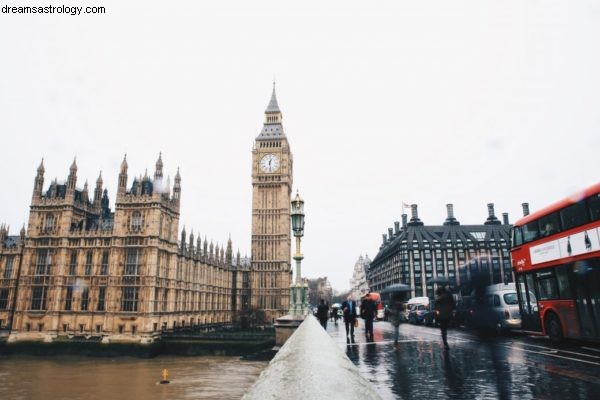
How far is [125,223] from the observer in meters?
56.7

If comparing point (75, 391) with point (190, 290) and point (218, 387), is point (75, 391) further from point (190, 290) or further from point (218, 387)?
point (190, 290)

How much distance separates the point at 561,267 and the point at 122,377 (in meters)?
38.7

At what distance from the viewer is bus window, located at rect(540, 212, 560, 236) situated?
51.6 feet

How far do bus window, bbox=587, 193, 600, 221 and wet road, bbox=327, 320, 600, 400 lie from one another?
4252mm

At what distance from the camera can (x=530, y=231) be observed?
17.7 metres

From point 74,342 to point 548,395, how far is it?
5752cm

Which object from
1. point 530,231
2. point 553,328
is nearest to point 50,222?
point 530,231

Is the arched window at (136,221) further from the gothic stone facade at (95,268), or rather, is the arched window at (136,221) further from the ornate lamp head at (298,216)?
the ornate lamp head at (298,216)

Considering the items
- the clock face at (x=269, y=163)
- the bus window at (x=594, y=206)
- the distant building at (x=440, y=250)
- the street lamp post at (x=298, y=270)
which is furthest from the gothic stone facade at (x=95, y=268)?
the distant building at (x=440, y=250)

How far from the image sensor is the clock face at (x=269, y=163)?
94062mm

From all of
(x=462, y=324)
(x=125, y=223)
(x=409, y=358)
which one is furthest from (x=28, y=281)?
(x=409, y=358)

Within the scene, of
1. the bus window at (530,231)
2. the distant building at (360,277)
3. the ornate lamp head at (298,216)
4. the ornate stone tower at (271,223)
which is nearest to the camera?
the bus window at (530,231)

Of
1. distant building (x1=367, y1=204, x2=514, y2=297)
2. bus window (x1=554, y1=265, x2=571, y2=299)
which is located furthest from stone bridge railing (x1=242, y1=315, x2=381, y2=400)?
distant building (x1=367, y1=204, x2=514, y2=297)

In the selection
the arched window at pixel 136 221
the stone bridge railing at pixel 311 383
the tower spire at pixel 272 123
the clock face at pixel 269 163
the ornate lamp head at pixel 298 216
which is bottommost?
the stone bridge railing at pixel 311 383
